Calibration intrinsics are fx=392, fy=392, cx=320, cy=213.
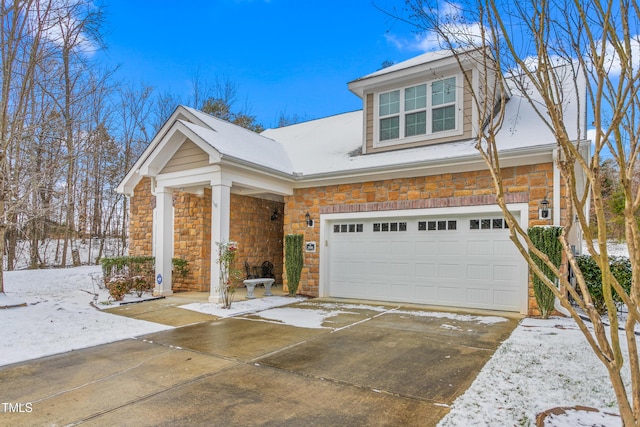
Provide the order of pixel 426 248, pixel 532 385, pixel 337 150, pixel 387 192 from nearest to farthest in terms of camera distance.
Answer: pixel 532 385 < pixel 426 248 < pixel 387 192 < pixel 337 150

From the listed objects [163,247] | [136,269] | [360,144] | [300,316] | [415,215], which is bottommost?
[300,316]

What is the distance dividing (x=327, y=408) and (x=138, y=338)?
3.59 metres

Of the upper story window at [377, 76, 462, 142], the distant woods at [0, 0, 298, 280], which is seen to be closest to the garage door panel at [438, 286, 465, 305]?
the upper story window at [377, 76, 462, 142]

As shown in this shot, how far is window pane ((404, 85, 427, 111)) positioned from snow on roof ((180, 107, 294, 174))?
3294 millimetres

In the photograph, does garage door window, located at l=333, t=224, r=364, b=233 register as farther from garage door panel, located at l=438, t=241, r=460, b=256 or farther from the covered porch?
garage door panel, located at l=438, t=241, r=460, b=256

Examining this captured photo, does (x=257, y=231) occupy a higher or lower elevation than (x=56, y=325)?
higher

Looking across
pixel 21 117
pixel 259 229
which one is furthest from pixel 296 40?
pixel 21 117

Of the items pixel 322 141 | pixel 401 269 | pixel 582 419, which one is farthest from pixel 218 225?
pixel 582 419

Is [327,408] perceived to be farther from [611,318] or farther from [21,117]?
[21,117]

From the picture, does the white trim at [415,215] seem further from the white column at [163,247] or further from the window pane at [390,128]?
the white column at [163,247]

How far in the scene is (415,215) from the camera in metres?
8.41

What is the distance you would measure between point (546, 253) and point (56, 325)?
806 cm

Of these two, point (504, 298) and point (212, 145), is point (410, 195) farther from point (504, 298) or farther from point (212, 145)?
point (212, 145)

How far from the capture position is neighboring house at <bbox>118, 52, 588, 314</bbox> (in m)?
7.54
